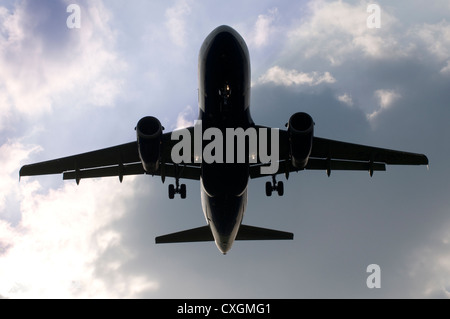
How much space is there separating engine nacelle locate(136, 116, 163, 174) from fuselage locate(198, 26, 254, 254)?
202cm

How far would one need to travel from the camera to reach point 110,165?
19891 millimetres

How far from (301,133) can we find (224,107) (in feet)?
9.49

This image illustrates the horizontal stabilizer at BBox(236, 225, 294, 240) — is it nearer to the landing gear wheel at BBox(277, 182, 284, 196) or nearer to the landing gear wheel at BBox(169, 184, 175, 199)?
the landing gear wheel at BBox(277, 182, 284, 196)

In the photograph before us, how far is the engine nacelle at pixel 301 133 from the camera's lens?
1471 centimetres

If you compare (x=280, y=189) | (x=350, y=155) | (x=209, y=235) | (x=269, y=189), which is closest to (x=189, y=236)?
(x=209, y=235)

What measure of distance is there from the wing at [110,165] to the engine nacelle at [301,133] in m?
5.43

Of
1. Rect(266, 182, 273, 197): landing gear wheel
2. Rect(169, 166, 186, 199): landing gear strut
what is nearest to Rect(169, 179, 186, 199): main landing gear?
Rect(169, 166, 186, 199): landing gear strut

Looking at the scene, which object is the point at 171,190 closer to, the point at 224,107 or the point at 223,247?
the point at 223,247

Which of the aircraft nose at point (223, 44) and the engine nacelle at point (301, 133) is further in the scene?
the engine nacelle at point (301, 133)

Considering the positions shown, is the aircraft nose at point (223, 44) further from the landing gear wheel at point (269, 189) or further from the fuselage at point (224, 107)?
the landing gear wheel at point (269, 189)

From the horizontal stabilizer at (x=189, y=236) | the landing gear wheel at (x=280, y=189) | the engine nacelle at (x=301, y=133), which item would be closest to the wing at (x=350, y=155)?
the landing gear wheel at (x=280, y=189)

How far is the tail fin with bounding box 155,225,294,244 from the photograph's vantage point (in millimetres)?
22078
